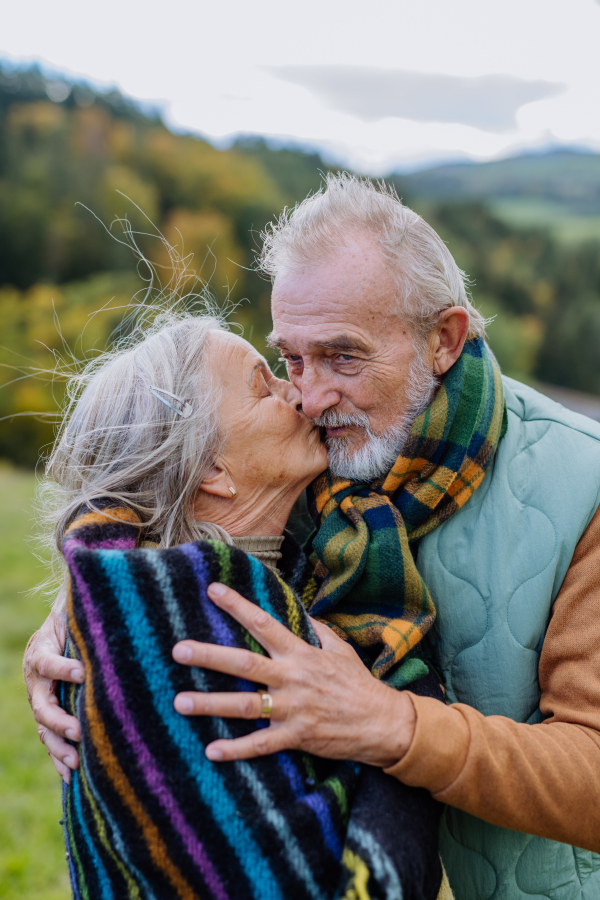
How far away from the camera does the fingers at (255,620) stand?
57.4 inches

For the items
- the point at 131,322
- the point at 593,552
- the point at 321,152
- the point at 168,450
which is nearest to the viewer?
the point at 593,552

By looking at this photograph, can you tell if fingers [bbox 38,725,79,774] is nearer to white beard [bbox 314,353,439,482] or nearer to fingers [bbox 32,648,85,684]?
fingers [bbox 32,648,85,684]

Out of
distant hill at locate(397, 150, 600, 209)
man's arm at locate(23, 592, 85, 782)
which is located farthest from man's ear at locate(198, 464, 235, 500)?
distant hill at locate(397, 150, 600, 209)

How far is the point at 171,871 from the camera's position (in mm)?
1361

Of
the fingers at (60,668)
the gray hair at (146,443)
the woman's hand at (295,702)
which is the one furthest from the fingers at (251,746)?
the gray hair at (146,443)

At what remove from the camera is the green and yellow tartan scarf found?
176cm

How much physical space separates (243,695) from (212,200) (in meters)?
28.6

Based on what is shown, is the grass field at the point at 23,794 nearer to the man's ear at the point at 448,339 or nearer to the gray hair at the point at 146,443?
the gray hair at the point at 146,443

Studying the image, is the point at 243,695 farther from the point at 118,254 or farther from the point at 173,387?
the point at 118,254

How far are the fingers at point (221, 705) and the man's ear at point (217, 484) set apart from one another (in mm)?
668

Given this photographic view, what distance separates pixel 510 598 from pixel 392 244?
1087 mm

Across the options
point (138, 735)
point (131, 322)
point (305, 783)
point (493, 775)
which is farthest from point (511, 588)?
point (131, 322)

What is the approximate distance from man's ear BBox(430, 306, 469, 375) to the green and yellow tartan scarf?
0.14 ft

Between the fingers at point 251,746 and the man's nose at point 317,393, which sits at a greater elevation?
the man's nose at point 317,393
